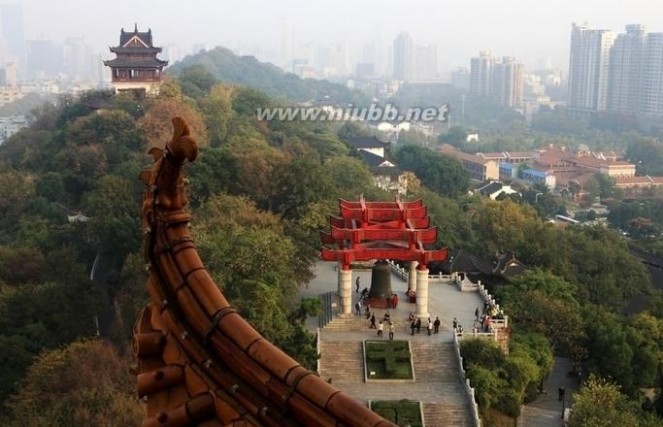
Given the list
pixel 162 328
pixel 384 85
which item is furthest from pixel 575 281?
pixel 384 85

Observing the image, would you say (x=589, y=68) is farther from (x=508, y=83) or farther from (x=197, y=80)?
(x=197, y=80)

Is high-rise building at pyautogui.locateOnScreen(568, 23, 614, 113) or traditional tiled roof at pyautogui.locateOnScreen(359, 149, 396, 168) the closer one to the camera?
traditional tiled roof at pyautogui.locateOnScreen(359, 149, 396, 168)

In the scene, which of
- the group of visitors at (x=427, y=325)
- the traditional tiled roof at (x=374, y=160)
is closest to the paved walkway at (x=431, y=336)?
the group of visitors at (x=427, y=325)

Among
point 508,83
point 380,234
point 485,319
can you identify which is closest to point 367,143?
point 380,234

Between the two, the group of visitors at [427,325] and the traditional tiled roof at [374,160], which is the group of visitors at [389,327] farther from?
the traditional tiled roof at [374,160]

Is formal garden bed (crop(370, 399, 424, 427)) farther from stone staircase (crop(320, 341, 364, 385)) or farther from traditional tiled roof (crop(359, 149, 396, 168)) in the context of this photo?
traditional tiled roof (crop(359, 149, 396, 168))

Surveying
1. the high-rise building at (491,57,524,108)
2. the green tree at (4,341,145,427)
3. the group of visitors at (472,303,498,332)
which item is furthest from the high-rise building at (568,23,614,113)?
the green tree at (4,341,145,427)
